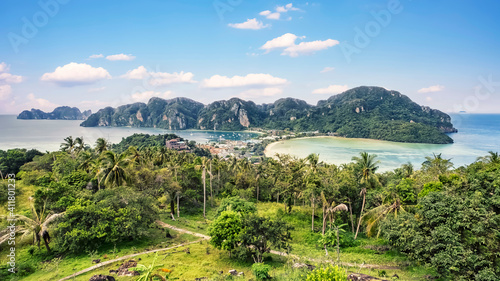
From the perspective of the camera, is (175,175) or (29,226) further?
(175,175)

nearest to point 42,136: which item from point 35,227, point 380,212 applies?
point 35,227

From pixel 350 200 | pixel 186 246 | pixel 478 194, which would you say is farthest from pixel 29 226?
pixel 478 194

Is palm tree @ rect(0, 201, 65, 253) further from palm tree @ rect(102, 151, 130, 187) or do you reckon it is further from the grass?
palm tree @ rect(102, 151, 130, 187)

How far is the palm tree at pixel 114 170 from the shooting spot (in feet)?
77.9

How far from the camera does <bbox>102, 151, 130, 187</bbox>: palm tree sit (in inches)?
935

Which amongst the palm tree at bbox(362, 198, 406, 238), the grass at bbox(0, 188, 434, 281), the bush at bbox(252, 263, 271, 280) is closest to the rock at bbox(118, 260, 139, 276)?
the grass at bbox(0, 188, 434, 281)

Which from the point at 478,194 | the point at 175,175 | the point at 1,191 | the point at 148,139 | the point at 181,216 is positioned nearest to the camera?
the point at 478,194

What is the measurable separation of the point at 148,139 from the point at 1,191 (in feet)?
283

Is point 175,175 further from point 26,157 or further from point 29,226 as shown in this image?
point 26,157

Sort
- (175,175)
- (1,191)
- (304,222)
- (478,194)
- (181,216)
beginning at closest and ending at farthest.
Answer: (478,194) → (1,191) → (304,222) → (181,216) → (175,175)

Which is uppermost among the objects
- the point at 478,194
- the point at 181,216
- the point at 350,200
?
the point at 478,194

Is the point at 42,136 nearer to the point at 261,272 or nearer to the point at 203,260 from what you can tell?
the point at 203,260

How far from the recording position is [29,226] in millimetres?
17125

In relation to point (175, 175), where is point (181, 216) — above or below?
below
